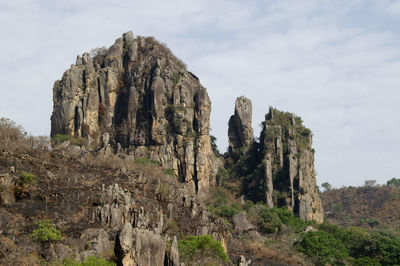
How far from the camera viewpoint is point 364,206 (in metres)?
108

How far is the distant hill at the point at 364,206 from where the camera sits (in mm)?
98044

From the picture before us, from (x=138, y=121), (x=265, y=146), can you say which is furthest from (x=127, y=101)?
(x=265, y=146)

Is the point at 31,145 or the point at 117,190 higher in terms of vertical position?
the point at 31,145

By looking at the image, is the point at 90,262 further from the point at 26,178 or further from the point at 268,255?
the point at 268,255

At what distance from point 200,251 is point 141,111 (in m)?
35.8

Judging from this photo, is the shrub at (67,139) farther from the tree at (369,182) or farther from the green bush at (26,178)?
the tree at (369,182)

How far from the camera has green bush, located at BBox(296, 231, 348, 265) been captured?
57100 mm

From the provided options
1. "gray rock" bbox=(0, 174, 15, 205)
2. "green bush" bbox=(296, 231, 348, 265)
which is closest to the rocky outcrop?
"gray rock" bbox=(0, 174, 15, 205)

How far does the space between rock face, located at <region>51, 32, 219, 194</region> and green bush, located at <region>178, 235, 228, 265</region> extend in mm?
28669

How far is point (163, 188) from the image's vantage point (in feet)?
197

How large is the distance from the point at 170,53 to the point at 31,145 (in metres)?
30.1

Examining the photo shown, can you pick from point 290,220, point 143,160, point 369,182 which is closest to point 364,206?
point 369,182

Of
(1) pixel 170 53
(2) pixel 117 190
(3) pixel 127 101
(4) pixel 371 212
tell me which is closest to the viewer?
(2) pixel 117 190

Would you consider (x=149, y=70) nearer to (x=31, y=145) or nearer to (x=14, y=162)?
(x=31, y=145)
